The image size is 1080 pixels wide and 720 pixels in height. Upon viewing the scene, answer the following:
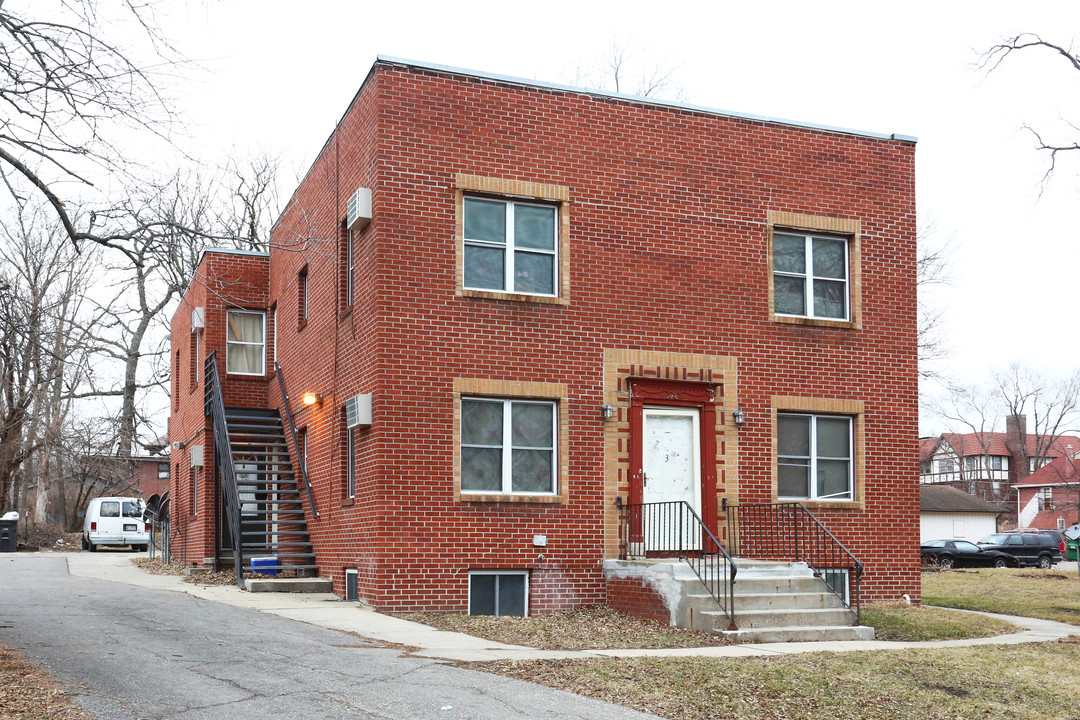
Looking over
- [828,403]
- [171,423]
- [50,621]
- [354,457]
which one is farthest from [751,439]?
[171,423]

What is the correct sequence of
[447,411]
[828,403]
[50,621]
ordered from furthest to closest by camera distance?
[828,403] < [447,411] < [50,621]

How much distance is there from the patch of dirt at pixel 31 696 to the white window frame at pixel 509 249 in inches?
318

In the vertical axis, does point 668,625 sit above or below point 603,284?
below

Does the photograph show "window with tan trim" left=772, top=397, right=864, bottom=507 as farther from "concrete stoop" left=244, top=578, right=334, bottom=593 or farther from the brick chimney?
the brick chimney

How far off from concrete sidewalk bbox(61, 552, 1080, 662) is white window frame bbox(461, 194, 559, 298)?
477 cm

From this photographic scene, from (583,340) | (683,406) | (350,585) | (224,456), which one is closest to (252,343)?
(224,456)

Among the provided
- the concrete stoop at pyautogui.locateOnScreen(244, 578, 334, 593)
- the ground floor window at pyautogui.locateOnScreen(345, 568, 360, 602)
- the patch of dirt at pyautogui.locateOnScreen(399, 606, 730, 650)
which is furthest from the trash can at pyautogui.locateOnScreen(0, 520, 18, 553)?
the patch of dirt at pyautogui.locateOnScreen(399, 606, 730, 650)

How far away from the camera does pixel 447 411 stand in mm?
15180

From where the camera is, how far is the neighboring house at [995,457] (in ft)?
282

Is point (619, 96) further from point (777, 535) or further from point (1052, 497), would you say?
point (1052, 497)

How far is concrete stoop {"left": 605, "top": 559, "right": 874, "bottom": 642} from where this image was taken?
43.3ft

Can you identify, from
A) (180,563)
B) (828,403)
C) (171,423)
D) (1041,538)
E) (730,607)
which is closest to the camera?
(730,607)

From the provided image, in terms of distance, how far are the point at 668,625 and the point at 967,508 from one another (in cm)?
4829

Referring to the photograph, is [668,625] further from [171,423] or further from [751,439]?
[171,423]
